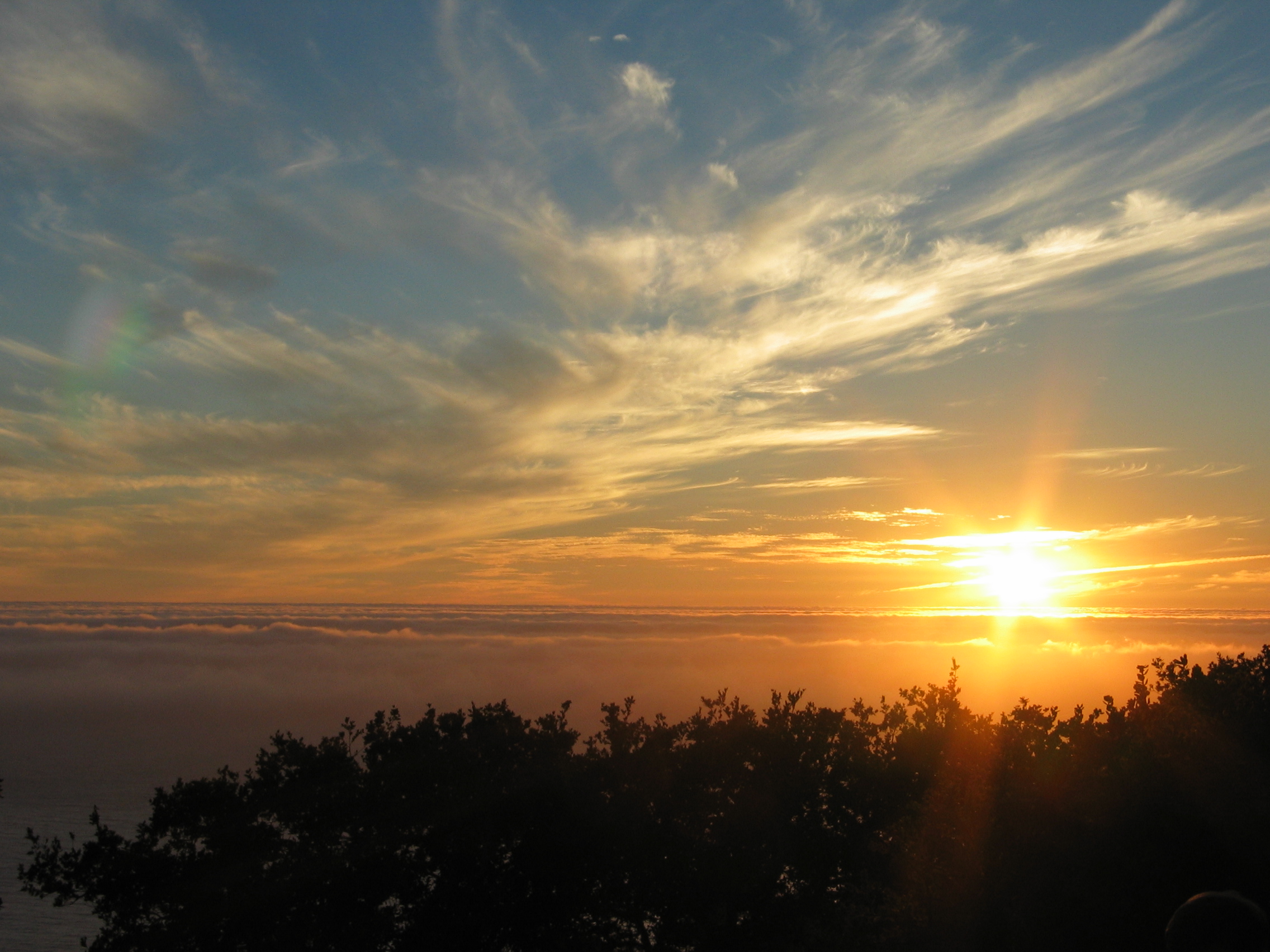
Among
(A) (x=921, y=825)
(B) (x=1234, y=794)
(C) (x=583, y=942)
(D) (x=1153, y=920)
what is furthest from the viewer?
(C) (x=583, y=942)

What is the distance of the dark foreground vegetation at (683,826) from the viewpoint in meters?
20.2

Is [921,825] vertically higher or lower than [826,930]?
higher

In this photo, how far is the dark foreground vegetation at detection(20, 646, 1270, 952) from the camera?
20203 mm

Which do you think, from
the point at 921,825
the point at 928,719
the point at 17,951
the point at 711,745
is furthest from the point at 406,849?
the point at 17,951

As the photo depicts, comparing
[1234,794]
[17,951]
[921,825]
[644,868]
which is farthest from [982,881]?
[17,951]

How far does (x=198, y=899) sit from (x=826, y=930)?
1784 centimetres

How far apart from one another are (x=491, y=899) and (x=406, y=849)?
3.27m

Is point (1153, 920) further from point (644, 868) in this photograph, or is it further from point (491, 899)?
point (491, 899)

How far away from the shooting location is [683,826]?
26.4m

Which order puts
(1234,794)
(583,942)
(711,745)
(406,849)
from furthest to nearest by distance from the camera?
(711,745), (406,849), (583,942), (1234,794)

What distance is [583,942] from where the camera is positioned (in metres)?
24.5

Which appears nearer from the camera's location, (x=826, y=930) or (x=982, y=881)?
(x=982, y=881)

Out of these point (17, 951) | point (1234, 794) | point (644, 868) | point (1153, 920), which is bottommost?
point (17, 951)

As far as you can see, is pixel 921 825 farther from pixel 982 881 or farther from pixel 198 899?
pixel 198 899
